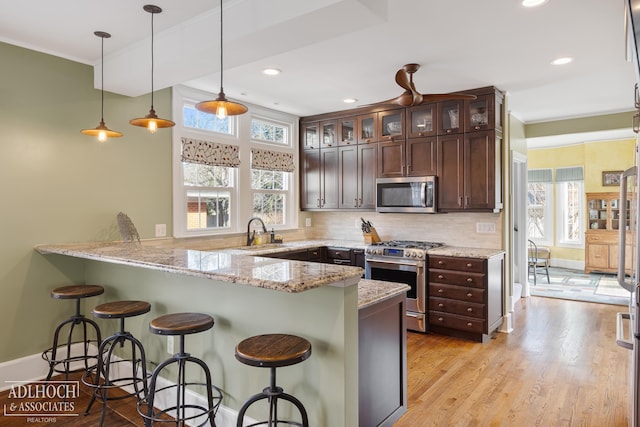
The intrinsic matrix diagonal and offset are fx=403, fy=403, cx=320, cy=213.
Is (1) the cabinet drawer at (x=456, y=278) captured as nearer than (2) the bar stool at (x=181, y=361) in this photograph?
No

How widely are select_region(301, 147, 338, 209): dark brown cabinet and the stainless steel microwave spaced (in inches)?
28.0

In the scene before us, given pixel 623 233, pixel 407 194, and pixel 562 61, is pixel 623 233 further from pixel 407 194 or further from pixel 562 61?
pixel 407 194

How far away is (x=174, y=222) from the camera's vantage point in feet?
13.4

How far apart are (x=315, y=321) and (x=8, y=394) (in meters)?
2.56

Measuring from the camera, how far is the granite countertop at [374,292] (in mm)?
2094

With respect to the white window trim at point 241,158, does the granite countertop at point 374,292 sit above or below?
below

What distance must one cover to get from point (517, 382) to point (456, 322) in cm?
103

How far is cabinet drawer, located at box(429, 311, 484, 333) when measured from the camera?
4038mm

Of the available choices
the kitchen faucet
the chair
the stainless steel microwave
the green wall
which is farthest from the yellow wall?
the green wall

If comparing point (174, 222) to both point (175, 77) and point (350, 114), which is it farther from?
point (350, 114)

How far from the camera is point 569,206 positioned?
8.52m

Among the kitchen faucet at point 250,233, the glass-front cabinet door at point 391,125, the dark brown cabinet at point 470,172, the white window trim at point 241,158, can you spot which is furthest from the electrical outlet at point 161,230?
the dark brown cabinet at point 470,172

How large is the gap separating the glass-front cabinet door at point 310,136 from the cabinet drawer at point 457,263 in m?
2.28

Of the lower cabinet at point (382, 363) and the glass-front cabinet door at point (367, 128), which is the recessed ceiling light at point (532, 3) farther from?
the glass-front cabinet door at point (367, 128)
